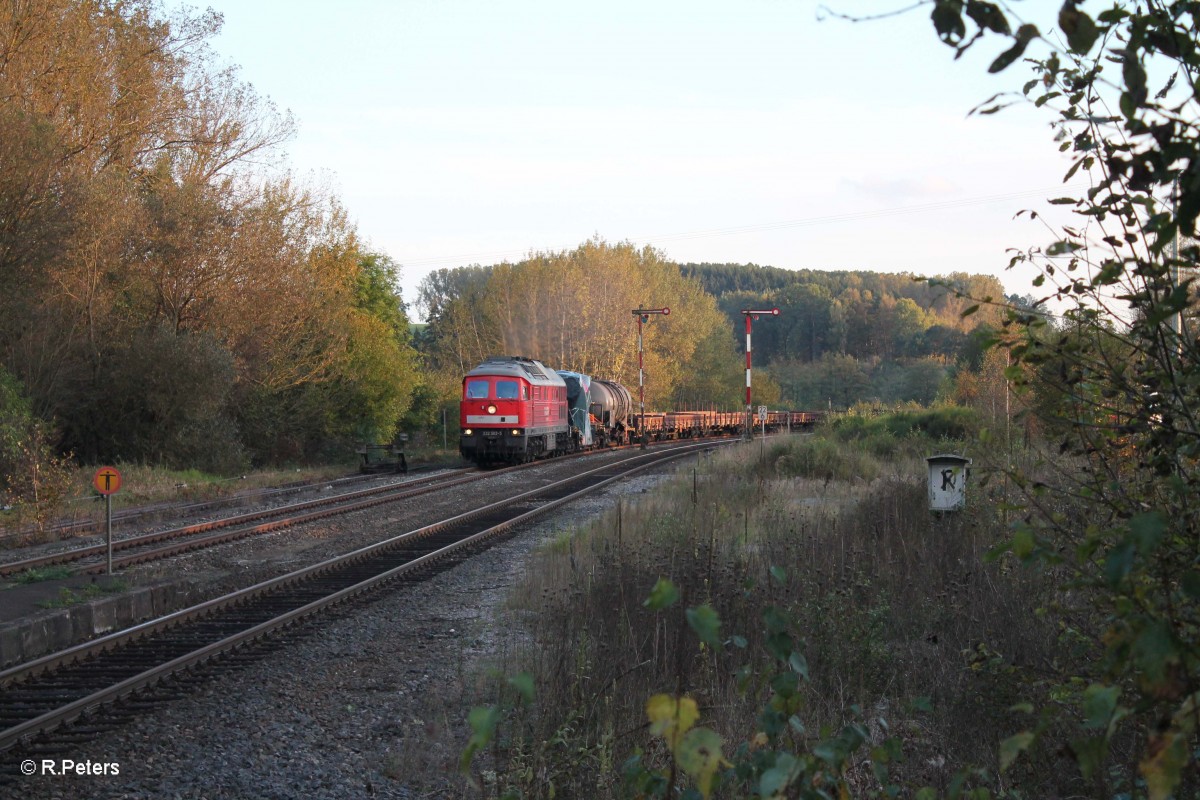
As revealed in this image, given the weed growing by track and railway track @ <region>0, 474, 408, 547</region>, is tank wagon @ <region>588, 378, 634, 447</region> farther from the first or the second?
the weed growing by track

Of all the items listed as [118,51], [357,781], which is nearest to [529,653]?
[357,781]

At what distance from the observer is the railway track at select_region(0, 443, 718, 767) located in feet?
21.8

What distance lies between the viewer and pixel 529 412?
31406mm

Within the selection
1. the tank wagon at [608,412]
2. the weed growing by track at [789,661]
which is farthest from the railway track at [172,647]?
the tank wagon at [608,412]

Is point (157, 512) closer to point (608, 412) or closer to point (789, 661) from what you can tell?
point (789, 661)

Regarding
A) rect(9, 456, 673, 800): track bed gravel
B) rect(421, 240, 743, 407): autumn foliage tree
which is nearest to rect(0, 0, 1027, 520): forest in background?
rect(9, 456, 673, 800): track bed gravel

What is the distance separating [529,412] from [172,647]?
22.7m

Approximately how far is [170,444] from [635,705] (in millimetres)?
24153

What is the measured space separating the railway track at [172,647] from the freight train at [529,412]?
15122 millimetres

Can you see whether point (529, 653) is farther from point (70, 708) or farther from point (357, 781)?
point (70, 708)

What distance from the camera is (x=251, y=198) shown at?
31375 millimetres

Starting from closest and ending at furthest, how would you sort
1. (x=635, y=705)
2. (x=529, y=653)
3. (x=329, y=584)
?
(x=635, y=705), (x=529, y=653), (x=329, y=584)

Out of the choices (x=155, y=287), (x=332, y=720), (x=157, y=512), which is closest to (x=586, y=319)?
(x=155, y=287)

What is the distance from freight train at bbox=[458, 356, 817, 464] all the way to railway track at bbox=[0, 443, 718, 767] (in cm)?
1512
